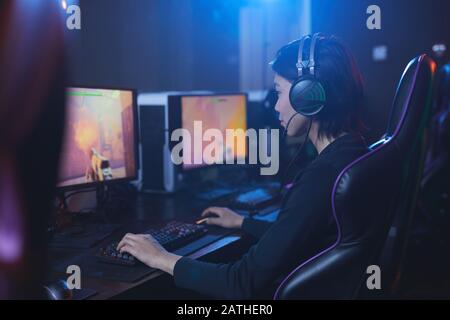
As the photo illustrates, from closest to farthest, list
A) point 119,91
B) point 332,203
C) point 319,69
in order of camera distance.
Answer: point 332,203 < point 319,69 < point 119,91

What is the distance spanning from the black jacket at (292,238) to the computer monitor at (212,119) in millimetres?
978

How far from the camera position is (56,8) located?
398 mm

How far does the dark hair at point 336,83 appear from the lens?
1241mm

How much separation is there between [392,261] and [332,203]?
434mm

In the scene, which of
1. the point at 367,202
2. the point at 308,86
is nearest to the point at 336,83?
the point at 308,86

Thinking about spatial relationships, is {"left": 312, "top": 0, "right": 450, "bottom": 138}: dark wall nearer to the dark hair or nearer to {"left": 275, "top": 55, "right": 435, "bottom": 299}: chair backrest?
the dark hair

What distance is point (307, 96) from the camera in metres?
1.24

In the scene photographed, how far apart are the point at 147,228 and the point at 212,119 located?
814 mm

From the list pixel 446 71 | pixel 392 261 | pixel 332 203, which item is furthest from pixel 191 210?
pixel 446 71

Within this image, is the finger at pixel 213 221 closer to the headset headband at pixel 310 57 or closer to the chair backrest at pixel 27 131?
the headset headband at pixel 310 57

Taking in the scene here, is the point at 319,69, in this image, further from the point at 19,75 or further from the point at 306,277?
the point at 19,75

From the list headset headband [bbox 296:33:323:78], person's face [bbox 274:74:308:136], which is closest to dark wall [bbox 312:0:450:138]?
person's face [bbox 274:74:308:136]

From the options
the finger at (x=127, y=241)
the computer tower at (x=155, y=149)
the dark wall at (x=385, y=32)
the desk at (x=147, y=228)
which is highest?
the dark wall at (x=385, y=32)

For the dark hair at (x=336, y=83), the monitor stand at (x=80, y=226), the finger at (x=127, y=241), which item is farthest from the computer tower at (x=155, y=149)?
the dark hair at (x=336, y=83)
